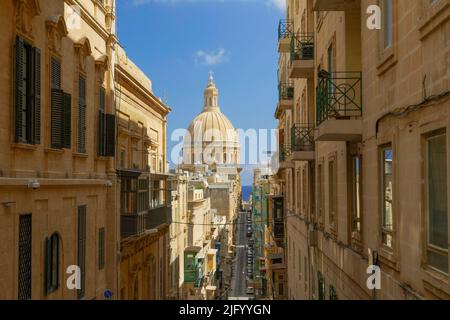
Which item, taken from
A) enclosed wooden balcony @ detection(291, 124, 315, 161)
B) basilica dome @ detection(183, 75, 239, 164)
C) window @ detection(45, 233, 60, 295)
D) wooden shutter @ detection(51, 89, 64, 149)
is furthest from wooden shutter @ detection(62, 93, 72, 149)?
basilica dome @ detection(183, 75, 239, 164)

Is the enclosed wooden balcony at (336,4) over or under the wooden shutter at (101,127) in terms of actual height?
over

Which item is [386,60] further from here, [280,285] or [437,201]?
[280,285]

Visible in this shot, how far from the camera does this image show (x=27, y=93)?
9.20 metres

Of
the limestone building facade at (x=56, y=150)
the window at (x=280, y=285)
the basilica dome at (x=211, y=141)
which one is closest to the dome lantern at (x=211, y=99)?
the basilica dome at (x=211, y=141)

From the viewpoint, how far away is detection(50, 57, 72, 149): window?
10.4m

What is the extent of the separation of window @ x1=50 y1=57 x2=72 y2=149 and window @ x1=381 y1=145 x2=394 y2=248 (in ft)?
20.5

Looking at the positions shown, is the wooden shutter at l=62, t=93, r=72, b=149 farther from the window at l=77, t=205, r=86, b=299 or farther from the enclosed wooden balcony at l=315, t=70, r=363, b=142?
the enclosed wooden balcony at l=315, t=70, r=363, b=142

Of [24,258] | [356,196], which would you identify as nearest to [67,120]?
[24,258]

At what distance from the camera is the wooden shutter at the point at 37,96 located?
9.43 metres

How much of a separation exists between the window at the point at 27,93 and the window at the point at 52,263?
212 centimetres

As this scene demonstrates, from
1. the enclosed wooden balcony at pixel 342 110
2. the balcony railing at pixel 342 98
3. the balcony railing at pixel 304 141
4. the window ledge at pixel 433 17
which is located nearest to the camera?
the window ledge at pixel 433 17

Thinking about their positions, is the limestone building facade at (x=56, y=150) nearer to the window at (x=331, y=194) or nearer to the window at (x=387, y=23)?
the window at (x=331, y=194)

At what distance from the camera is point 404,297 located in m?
6.71
